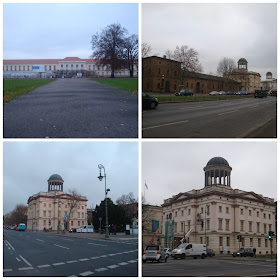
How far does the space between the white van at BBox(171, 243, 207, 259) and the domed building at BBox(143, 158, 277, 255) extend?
67.6 feet

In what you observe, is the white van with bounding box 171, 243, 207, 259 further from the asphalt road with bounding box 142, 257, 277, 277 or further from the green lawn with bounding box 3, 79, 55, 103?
the green lawn with bounding box 3, 79, 55, 103

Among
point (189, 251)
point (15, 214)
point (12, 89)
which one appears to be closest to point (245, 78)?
point (189, 251)

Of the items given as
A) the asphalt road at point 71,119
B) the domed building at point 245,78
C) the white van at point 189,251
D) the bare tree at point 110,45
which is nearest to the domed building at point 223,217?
the white van at point 189,251

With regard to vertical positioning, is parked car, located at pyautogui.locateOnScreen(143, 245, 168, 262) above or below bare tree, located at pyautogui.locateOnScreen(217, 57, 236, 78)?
below

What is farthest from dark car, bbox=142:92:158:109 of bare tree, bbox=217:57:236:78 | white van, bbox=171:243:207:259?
bare tree, bbox=217:57:236:78

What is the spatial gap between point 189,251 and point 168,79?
49.6m

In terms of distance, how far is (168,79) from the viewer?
76.3 meters

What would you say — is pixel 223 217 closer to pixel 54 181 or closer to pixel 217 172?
pixel 217 172

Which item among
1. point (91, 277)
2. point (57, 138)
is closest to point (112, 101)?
point (57, 138)

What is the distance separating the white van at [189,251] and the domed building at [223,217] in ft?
67.6

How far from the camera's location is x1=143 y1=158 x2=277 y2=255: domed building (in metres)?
57.4

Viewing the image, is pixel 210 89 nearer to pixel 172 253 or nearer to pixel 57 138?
pixel 172 253

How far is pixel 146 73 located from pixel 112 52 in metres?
34.1

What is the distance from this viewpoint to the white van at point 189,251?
107 ft
